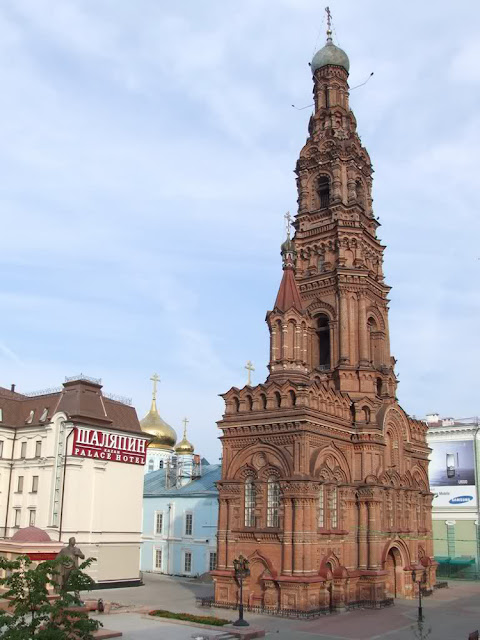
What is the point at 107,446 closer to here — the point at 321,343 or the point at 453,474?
the point at 321,343

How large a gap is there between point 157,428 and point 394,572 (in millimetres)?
38177

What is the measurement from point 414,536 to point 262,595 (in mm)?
13033

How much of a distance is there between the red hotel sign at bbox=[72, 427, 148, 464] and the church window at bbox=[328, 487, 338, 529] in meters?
16.8

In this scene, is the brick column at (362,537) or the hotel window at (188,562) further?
the hotel window at (188,562)

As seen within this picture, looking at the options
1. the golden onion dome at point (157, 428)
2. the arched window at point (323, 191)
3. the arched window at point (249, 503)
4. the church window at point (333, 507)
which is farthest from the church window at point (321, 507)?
the golden onion dome at point (157, 428)

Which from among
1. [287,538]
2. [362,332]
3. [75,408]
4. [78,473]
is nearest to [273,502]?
[287,538]

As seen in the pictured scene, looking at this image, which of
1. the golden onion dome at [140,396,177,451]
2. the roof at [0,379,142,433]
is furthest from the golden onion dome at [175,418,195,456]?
the roof at [0,379,142,433]

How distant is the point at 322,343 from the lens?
147 ft

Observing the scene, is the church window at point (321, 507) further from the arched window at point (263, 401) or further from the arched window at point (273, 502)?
the arched window at point (263, 401)

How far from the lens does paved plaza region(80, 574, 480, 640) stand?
94.9ft

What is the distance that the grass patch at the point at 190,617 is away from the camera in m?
30.4

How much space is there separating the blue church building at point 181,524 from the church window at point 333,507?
18.4 metres

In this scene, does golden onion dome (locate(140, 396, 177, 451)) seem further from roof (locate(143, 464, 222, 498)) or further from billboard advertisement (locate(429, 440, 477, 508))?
billboard advertisement (locate(429, 440, 477, 508))

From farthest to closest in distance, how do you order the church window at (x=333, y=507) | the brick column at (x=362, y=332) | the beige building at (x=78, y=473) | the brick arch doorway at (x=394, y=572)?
the beige building at (x=78, y=473) < the brick column at (x=362, y=332) < the brick arch doorway at (x=394, y=572) < the church window at (x=333, y=507)
